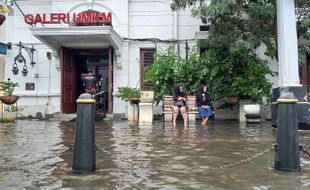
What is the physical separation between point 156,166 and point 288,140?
195 cm

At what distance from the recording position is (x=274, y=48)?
14.5 m

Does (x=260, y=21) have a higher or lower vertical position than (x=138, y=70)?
higher

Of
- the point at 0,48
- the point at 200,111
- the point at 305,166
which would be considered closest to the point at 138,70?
the point at 200,111

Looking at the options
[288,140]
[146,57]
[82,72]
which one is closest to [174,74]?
[146,57]

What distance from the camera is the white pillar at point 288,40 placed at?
1134cm

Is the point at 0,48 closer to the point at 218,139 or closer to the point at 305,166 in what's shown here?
the point at 218,139

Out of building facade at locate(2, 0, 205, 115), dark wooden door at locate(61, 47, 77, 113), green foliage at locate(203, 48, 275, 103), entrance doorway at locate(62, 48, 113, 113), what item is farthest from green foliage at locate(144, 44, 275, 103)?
dark wooden door at locate(61, 47, 77, 113)

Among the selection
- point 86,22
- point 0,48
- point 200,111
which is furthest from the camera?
point 86,22

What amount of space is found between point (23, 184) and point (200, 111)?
953 cm

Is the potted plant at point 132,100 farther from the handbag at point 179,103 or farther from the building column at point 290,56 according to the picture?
the building column at point 290,56

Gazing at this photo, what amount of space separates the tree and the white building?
3186 mm

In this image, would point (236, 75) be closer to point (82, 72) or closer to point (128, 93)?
point (128, 93)

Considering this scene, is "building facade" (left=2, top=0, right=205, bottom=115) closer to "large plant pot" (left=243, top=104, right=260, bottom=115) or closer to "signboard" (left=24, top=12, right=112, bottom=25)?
"signboard" (left=24, top=12, right=112, bottom=25)

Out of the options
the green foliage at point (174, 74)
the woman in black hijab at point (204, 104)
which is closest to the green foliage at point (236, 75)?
the green foliage at point (174, 74)
